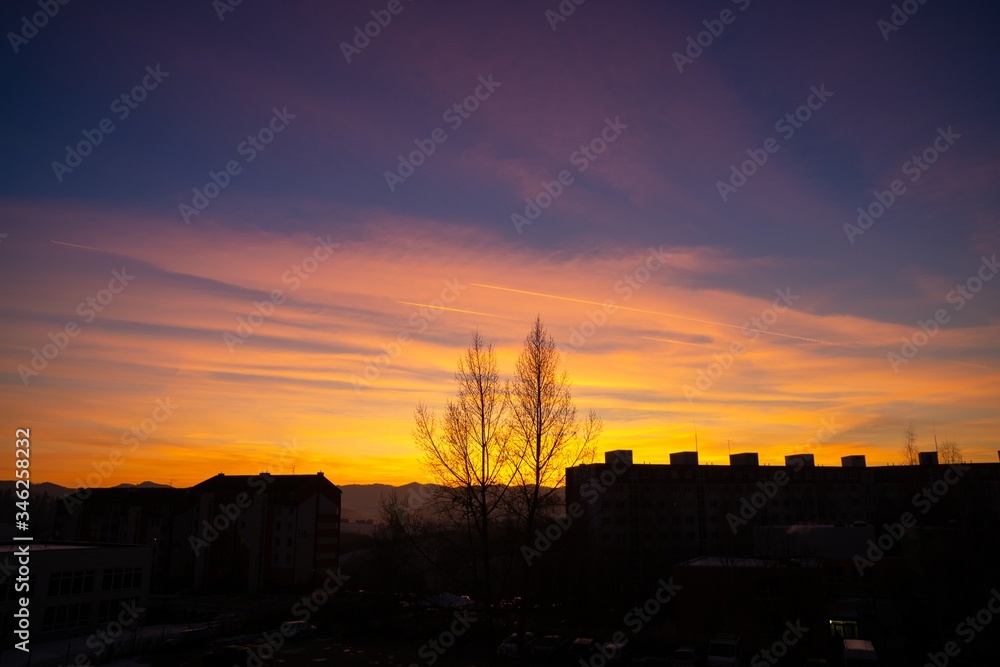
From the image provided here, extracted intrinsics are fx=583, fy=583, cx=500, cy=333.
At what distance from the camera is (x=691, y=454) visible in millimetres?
82375

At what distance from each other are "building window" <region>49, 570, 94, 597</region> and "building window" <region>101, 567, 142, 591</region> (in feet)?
3.27

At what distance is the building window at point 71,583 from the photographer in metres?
34.8

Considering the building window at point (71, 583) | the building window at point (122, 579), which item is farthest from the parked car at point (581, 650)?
the building window at point (71, 583)

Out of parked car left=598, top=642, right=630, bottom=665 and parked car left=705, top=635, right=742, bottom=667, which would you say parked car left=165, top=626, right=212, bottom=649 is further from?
parked car left=705, top=635, right=742, bottom=667

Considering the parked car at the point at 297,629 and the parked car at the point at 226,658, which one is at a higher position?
the parked car at the point at 226,658

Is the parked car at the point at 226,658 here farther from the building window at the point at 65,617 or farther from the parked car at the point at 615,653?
the parked car at the point at 615,653

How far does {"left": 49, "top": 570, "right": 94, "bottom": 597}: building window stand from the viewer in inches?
1369

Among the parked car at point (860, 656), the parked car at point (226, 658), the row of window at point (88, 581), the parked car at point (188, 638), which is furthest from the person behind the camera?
the row of window at point (88, 581)

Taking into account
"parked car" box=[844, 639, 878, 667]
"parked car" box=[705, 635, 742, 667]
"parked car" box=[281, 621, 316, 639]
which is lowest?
"parked car" box=[281, 621, 316, 639]

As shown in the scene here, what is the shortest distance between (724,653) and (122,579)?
1492 inches

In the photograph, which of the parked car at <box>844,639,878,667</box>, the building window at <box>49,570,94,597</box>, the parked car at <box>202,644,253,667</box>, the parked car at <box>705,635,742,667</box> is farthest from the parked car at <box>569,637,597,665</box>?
the building window at <box>49,570,94,597</box>

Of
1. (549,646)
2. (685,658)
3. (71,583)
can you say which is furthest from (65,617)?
(685,658)

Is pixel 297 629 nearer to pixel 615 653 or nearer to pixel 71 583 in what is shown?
pixel 71 583

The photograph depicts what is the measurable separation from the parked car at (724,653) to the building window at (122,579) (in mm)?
37061
